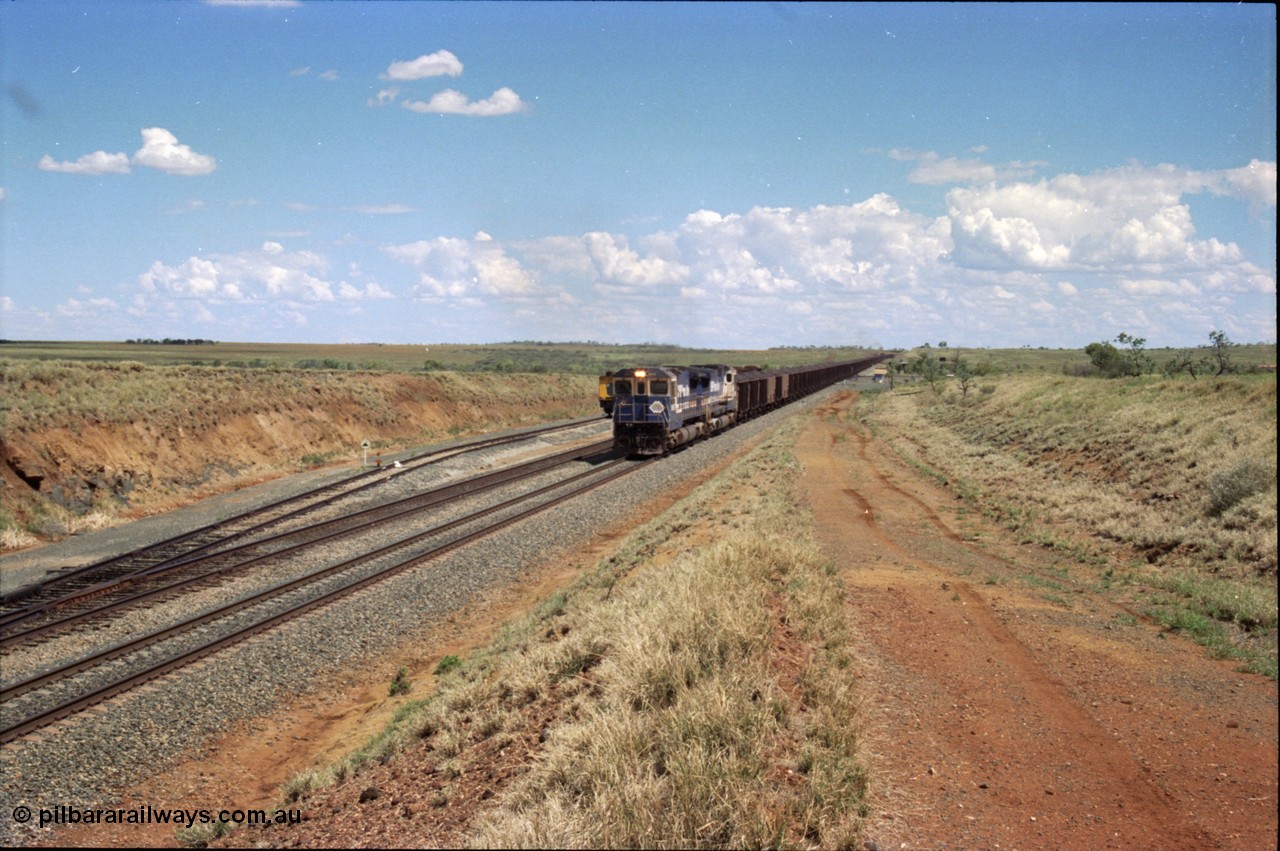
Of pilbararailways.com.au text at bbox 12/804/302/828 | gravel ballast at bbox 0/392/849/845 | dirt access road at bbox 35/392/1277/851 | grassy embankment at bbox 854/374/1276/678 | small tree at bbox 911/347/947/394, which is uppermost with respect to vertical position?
small tree at bbox 911/347/947/394

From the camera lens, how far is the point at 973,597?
13.4 m

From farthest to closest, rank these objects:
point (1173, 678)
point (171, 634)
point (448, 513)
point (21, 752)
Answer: point (448, 513)
point (171, 634)
point (21, 752)
point (1173, 678)

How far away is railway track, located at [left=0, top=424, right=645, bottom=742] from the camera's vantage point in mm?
12484

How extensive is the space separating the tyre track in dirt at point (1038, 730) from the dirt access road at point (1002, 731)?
2 centimetres

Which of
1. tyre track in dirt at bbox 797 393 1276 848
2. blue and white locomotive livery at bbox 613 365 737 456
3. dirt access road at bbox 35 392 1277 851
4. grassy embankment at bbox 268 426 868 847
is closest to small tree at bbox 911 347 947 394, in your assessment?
blue and white locomotive livery at bbox 613 365 737 456

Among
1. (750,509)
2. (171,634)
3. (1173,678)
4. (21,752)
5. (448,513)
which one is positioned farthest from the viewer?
(448,513)

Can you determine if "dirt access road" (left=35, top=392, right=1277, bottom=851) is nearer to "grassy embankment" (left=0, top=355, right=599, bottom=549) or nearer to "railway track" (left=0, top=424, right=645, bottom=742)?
"railway track" (left=0, top=424, right=645, bottom=742)

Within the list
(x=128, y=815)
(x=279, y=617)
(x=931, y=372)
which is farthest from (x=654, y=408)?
(x=931, y=372)

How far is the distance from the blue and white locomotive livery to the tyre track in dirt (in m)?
22.6

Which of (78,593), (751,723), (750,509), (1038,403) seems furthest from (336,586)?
(1038,403)

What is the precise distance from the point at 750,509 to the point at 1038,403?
23180 millimetres

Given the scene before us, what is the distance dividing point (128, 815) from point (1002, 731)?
32.0 ft

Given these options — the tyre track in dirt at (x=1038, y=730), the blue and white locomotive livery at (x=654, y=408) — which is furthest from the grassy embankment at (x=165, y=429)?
the tyre track in dirt at (x=1038, y=730)

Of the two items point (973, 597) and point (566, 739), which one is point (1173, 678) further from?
point (566, 739)
